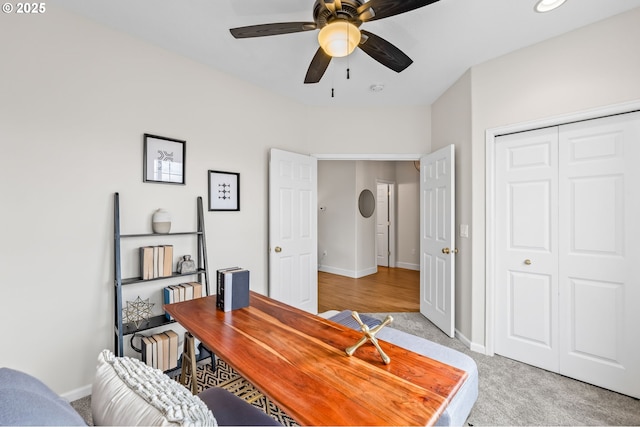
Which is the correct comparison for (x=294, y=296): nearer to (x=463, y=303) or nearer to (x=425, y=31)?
(x=463, y=303)

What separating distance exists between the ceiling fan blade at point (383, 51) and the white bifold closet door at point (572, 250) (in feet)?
4.74

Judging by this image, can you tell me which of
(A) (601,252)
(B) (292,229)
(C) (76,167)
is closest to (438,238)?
(A) (601,252)

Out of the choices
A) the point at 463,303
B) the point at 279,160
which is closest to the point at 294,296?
the point at 279,160

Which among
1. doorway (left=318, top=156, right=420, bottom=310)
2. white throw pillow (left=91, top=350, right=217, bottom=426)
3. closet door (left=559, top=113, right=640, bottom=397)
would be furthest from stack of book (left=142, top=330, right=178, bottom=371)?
doorway (left=318, top=156, right=420, bottom=310)

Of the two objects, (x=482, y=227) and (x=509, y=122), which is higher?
(x=509, y=122)

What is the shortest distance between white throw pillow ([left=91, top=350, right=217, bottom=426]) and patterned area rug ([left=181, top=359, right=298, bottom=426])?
136cm

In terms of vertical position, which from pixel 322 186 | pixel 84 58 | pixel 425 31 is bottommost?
pixel 322 186

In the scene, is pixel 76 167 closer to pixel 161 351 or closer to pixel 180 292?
pixel 180 292

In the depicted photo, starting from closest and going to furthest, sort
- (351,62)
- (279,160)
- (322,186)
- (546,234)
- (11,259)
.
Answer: (11,259) < (546,234) < (351,62) < (279,160) < (322,186)

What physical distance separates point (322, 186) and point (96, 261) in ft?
15.2

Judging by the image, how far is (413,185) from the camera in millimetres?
6695

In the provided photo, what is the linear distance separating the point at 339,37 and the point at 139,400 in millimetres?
1767

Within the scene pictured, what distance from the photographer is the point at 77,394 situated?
6.76 ft

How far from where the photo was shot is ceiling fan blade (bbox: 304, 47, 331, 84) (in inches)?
74.3
